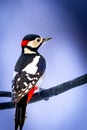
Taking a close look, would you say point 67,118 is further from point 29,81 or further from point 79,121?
point 29,81

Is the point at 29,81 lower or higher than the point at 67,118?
higher

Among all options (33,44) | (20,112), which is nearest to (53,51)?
(33,44)

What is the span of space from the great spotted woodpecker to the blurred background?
0.09ft

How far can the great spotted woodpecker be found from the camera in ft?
1.86

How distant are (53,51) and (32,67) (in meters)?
0.09

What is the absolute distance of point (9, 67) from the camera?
66cm

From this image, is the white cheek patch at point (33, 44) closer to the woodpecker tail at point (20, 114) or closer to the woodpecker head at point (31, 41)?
the woodpecker head at point (31, 41)

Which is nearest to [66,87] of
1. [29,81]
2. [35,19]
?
[29,81]

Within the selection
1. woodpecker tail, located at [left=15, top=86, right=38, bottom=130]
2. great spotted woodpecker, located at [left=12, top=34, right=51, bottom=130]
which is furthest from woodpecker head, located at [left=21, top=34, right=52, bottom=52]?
woodpecker tail, located at [left=15, top=86, right=38, bottom=130]

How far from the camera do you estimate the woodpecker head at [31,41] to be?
0.63 m

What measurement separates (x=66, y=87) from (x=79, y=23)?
0.59 ft

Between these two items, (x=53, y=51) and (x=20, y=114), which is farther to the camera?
(x=53, y=51)

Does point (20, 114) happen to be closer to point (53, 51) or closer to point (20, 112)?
point (20, 112)

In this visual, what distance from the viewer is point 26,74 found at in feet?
Result: 1.94
